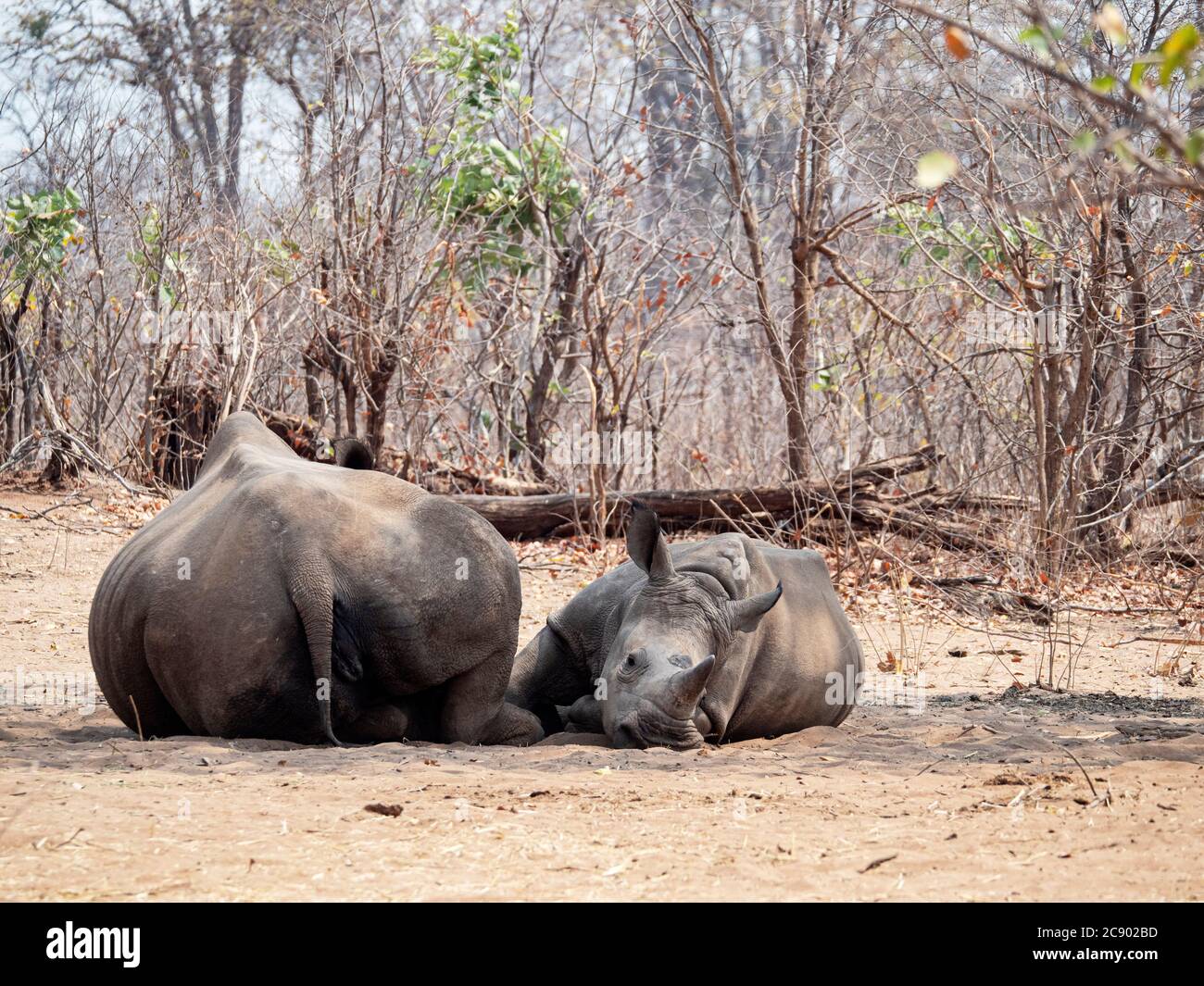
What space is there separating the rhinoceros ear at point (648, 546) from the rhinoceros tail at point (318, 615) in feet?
4.92

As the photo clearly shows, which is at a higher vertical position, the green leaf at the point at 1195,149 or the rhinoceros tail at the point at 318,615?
the green leaf at the point at 1195,149

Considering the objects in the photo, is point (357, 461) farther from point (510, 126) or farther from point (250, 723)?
point (510, 126)

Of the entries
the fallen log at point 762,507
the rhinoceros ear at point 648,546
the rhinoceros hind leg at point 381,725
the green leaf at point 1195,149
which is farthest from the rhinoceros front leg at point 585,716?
the fallen log at point 762,507

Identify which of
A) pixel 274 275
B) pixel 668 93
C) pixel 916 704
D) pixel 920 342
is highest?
pixel 668 93

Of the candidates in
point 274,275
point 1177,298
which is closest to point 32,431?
point 274,275

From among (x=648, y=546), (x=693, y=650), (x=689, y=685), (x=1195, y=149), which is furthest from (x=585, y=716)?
(x=1195, y=149)

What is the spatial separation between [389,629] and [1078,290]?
768cm

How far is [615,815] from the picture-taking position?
412 cm

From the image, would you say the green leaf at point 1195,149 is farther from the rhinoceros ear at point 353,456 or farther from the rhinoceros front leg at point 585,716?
the rhinoceros ear at point 353,456

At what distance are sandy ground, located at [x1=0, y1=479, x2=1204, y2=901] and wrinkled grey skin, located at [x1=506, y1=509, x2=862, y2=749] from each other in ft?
0.70

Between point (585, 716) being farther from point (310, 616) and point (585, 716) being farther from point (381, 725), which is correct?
point (310, 616)

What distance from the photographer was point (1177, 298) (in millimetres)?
11852

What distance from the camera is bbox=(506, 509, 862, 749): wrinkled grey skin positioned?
5.62 m

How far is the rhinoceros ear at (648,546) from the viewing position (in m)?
6.09
